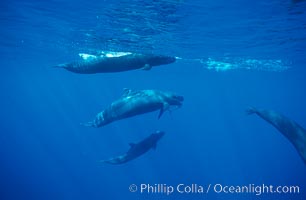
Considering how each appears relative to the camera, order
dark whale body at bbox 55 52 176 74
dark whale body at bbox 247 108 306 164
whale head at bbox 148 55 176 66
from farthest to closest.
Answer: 1. whale head at bbox 148 55 176 66
2. dark whale body at bbox 55 52 176 74
3. dark whale body at bbox 247 108 306 164

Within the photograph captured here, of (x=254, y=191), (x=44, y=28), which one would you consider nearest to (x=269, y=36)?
(x=44, y=28)

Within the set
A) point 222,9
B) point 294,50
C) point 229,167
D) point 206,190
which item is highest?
point 222,9

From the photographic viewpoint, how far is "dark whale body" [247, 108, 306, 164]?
10.6 m

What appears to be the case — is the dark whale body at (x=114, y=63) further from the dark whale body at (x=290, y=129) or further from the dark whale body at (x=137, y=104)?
the dark whale body at (x=290, y=129)

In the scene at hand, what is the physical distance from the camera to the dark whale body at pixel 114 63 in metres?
11.8

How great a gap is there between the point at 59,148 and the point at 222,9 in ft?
223

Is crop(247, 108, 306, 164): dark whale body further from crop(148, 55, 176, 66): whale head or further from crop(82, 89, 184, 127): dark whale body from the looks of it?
crop(148, 55, 176, 66): whale head

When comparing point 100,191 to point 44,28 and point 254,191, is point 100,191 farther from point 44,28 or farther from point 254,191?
point 44,28

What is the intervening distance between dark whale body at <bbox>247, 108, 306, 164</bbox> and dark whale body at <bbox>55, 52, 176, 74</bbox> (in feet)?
14.1

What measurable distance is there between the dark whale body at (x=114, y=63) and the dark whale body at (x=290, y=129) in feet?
14.1

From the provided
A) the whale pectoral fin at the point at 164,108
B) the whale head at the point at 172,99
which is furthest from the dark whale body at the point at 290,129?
the whale pectoral fin at the point at 164,108

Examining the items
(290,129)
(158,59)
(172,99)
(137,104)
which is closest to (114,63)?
(158,59)

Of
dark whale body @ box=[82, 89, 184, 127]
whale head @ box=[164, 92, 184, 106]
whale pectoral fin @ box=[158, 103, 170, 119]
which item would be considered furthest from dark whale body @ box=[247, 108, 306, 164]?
dark whale body @ box=[82, 89, 184, 127]

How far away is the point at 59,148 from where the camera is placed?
7656cm
